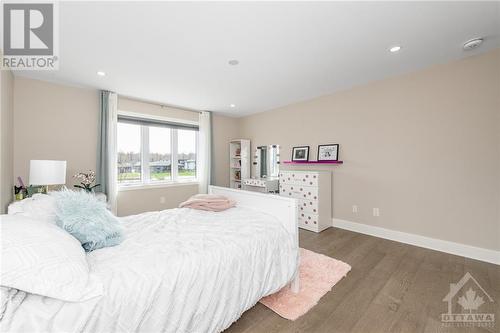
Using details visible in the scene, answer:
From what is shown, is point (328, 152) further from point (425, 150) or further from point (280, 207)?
point (280, 207)

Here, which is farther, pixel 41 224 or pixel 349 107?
pixel 349 107

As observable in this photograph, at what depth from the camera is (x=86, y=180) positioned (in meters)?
3.26

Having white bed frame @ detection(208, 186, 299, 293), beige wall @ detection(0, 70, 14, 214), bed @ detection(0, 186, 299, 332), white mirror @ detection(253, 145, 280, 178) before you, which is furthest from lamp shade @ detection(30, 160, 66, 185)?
white mirror @ detection(253, 145, 280, 178)

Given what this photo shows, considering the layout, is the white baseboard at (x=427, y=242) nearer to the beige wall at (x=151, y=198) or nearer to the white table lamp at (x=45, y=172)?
the beige wall at (x=151, y=198)

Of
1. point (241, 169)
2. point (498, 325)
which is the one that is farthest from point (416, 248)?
point (241, 169)

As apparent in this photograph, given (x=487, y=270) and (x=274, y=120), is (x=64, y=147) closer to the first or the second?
(x=274, y=120)

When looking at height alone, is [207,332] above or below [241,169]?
below

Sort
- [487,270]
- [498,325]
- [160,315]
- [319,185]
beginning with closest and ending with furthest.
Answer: [160,315] → [498,325] → [487,270] → [319,185]

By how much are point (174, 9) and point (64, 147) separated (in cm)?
292

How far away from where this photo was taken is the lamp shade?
2322 millimetres

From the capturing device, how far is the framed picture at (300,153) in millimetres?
4121

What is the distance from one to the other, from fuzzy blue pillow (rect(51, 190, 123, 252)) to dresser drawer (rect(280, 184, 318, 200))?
287 cm

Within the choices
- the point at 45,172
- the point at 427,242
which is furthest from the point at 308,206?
the point at 45,172

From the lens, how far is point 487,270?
220cm
